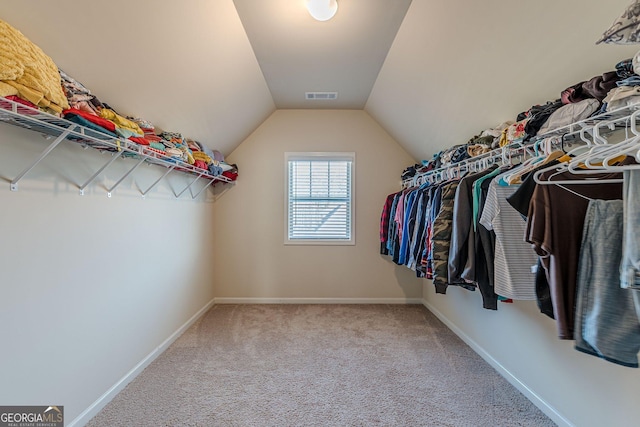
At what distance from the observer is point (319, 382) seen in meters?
1.97

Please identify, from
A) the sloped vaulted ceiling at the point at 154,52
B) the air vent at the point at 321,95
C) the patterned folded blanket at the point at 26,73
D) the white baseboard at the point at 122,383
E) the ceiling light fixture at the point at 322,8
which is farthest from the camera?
the air vent at the point at 321,95

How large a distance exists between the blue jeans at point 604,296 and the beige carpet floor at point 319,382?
42.0 inches

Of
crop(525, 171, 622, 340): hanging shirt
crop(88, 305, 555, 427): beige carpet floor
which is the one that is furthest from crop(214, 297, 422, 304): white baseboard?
crop(525, 171, 622, 340): hanging shirt

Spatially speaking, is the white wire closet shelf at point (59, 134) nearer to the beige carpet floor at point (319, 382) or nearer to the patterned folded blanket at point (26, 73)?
the patterned folded blanket at point (26, 73)

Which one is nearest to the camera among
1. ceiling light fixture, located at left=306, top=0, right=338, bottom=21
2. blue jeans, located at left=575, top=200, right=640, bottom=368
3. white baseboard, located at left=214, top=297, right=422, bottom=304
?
blue jeans, located at left=575, top=200, right=640, bottom=368

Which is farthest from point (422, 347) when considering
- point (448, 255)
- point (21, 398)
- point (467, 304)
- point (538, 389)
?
point (21, 398)

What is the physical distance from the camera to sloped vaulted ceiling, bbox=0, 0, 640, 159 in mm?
1262

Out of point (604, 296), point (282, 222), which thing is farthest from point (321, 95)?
point (604, 296)

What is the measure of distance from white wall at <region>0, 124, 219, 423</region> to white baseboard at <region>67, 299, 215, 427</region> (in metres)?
0.03

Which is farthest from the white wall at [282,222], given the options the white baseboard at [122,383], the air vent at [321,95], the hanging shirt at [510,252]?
the hanging shirt at [510,252]

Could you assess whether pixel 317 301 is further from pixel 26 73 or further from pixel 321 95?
pixel 26 73

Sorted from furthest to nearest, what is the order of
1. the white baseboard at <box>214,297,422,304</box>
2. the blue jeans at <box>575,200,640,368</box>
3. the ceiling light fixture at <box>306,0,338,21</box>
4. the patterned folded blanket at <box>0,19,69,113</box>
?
the white baseboard at <box>214,297,422,304</box> → the ceiling light fixture at <box>306,0,338,21</box> → the patterned folded blanket at <box>0,19,69,113</box> → the blue jeans at <box>575,200,640,368</box>

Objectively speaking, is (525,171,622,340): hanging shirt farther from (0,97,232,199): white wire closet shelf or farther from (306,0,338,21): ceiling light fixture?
(0,97,232,199): white wire closet shelf

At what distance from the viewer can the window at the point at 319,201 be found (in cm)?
369
